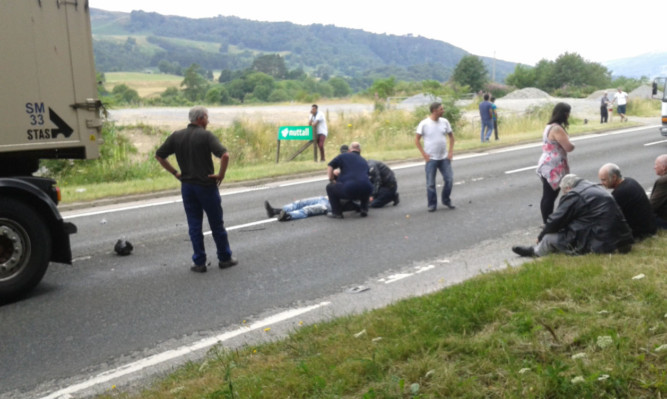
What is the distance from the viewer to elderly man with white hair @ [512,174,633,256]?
7.49m

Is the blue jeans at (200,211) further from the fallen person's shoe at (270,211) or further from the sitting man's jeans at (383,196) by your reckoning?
the sitting man's jeans at (383,196)

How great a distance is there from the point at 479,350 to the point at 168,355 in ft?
9.19

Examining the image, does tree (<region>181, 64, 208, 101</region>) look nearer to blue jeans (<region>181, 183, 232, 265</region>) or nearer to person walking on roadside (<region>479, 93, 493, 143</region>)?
person walking on roadside (<region>479, 93, 493, 143</region>)

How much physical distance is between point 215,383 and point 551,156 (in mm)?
6310

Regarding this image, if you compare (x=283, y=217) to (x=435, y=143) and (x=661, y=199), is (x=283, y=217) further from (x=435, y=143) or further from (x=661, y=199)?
(x=661, y=199)

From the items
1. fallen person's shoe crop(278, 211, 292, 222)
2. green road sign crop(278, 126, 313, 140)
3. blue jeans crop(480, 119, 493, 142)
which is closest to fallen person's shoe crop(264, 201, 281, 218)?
fallen person's shoe crop(278, 211, 292, 222)

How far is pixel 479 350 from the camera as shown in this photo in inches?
181

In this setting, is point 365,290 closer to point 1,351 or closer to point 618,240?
point 618,240

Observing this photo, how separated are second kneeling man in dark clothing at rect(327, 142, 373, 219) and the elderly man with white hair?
441cm

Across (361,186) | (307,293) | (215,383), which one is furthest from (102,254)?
(215,383)

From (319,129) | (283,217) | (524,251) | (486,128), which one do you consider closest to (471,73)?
(486,128)

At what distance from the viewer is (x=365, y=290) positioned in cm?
771

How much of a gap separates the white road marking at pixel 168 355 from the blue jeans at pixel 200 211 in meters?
2.05

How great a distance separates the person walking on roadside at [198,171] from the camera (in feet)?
27.7
